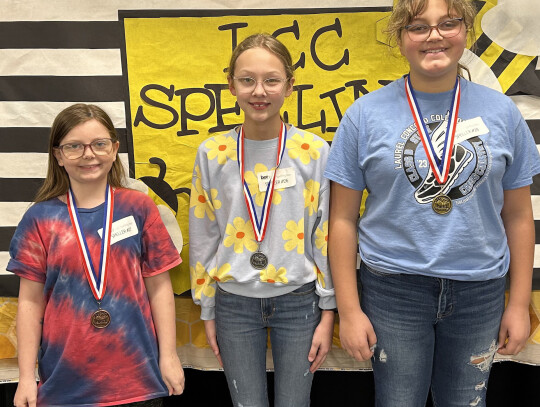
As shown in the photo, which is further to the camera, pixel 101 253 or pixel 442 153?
pixel 101 253

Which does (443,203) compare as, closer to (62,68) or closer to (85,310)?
(85,310)

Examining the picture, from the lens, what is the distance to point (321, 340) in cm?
177

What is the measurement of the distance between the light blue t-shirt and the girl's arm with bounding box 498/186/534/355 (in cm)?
6

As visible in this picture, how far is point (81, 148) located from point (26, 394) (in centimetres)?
77

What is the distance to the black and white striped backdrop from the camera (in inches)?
→ 81.7

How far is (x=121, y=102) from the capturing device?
213cm

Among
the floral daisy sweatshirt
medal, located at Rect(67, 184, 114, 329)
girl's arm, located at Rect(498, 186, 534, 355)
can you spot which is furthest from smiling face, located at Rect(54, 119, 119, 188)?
girl's arm, located at Rect(498, 186, 534, 355)

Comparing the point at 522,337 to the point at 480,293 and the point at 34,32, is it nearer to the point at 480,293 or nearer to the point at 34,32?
the point at 480,293

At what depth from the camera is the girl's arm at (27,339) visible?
1.69 metres

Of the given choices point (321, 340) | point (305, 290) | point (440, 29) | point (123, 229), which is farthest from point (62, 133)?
point (440, 29)

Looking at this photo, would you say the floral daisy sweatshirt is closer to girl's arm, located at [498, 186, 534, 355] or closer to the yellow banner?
the yellow banner

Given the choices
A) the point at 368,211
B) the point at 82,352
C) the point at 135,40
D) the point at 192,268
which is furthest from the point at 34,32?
the point at 368,211

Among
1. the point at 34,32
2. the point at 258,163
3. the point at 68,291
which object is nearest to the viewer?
the point at 68,291

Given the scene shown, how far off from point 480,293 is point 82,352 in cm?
120
